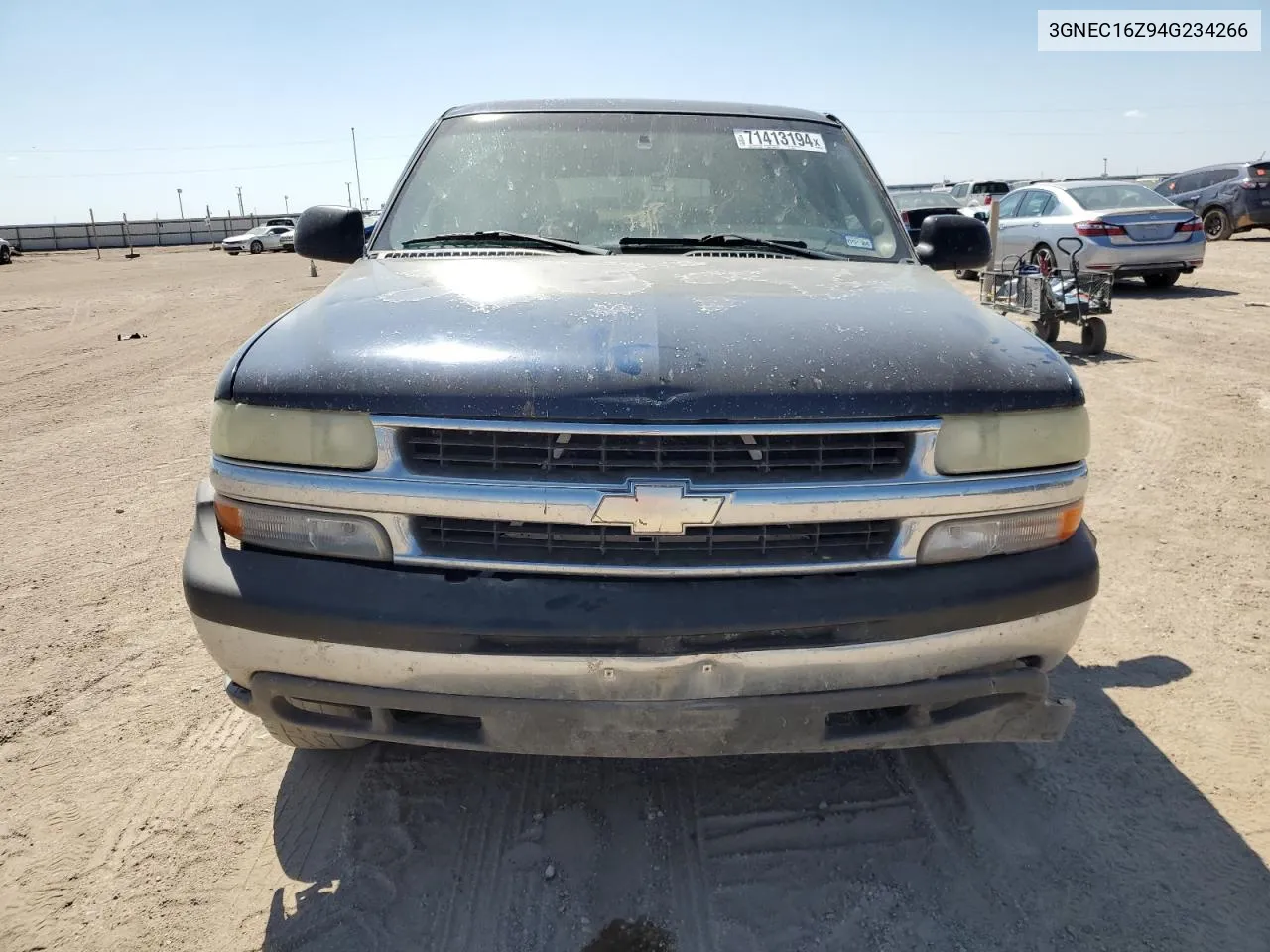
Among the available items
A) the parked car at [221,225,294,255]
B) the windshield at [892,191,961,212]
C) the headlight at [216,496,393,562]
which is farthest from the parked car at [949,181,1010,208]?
the parked car at [221,225,294,255]

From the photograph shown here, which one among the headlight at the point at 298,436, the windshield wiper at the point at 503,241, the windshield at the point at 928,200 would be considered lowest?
the headlight at the point at 298,436

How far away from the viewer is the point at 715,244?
10.8 ft

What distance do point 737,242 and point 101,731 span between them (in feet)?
8.87

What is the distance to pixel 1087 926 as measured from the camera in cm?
223

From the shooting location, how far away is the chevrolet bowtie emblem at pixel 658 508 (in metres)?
2.06

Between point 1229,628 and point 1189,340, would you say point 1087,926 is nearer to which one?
point 1229,628

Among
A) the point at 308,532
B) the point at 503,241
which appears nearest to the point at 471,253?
the point at 503,241

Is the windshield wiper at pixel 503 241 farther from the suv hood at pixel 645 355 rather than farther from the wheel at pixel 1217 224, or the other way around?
the wheel at pixel 1217 224

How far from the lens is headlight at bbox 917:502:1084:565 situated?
2.21 meters

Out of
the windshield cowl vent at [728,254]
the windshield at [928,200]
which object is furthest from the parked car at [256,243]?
the windshield cowl vent at [728,254]

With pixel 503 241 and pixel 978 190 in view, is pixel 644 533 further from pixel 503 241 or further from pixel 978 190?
pixel 978 190

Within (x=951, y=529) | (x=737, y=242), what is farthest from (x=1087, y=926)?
(x=737, y=242)

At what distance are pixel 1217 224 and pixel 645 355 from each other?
2327cm

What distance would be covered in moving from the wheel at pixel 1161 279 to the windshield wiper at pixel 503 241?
13.3 m
